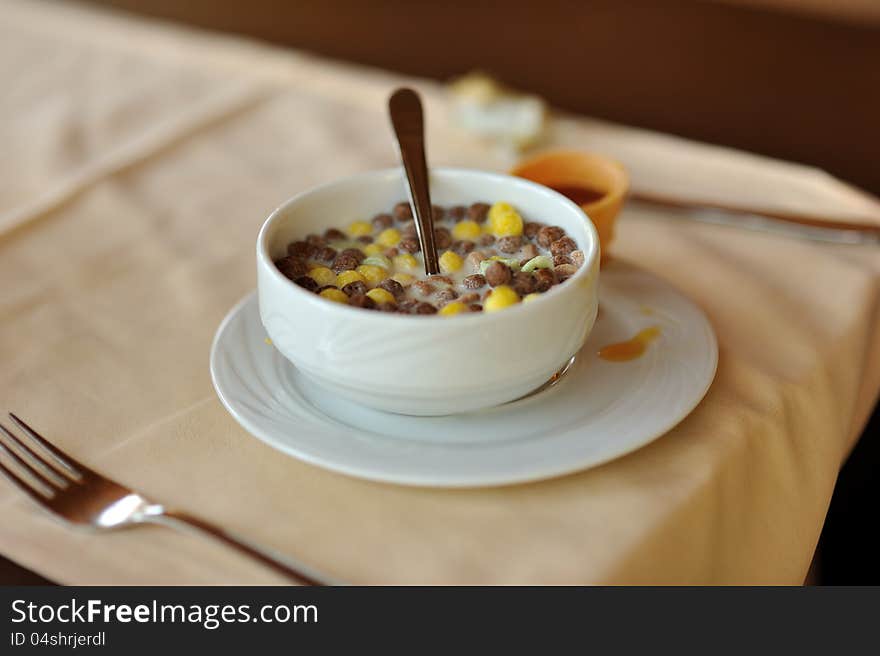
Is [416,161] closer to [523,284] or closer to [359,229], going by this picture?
[359,229]

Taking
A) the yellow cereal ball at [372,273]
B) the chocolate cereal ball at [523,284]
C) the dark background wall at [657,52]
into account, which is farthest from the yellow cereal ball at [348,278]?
the dark background wall at [657,52]

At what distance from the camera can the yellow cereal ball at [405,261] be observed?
729mm

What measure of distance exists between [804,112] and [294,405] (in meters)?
1.17

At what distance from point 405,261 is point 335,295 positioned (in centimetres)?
9

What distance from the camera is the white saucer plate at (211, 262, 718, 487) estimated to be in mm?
609

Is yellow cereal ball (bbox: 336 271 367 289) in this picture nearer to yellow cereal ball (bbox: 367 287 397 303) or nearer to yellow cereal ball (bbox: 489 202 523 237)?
yellow cereal ball (bbox: 367 287 397 303)

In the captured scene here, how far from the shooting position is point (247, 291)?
87 centimetres

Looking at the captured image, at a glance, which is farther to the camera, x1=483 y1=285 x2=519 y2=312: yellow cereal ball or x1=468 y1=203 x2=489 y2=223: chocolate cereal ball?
x1=468 y1=203 x2=489 y2=223: chocolate cereal ball

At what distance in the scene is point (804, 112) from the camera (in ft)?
5.08

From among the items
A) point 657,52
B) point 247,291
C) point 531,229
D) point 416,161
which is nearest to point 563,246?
point 531,229

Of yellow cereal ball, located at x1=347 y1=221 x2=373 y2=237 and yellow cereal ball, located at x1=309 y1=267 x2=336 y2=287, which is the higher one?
yellow cereal ball, located at x1=309 y1=267 x2=336 y2=287

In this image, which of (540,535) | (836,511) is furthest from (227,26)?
(540,535)

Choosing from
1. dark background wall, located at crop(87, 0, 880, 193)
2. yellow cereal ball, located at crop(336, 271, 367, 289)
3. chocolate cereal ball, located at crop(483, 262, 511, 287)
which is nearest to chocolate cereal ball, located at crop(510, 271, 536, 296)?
chocolate cereal ball, located at crop(483, 262, 511, 287)
